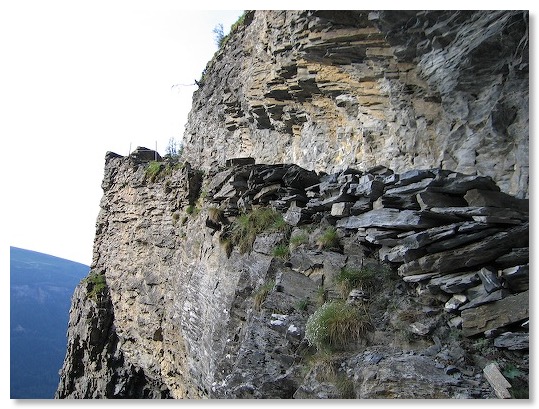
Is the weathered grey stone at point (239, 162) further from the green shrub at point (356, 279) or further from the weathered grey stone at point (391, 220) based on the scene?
the green shrub at point (356, 279)

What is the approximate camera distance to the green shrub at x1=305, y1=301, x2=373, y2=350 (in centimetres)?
409

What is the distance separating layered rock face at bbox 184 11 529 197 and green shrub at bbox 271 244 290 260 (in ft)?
8.24

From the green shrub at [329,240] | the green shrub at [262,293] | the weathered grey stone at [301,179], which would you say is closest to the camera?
the green shrub at [329,240]

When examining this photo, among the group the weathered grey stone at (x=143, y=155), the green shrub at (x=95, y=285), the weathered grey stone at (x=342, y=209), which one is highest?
the weathered grey stone at (x=143, y=155)

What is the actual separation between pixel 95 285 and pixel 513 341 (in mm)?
11036

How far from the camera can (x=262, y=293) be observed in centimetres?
526

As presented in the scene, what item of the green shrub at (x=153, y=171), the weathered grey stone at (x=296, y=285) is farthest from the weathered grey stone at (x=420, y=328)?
the green shrub at (x=153, y=171)

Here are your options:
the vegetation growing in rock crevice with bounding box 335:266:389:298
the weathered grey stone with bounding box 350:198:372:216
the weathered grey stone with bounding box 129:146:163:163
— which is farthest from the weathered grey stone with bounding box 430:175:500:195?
the weathered grey stone with bounding box 129:146:163:163

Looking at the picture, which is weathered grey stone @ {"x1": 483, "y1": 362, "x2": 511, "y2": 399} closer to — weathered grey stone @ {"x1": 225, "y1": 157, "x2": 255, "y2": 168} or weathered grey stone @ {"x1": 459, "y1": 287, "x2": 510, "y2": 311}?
weathered grey stone @ {"x1": 459, "y1": 287, "x2": 510, "y2": 311}

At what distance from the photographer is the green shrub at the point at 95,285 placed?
38.0 feet

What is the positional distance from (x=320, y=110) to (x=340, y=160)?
4.99 feet

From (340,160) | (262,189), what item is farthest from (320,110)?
(262,189)

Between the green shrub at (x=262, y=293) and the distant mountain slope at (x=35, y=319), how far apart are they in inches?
108

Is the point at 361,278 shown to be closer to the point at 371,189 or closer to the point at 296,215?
the point at 371,189
